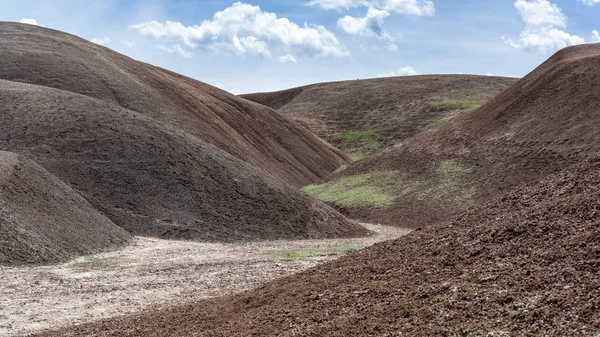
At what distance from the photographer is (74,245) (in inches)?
825

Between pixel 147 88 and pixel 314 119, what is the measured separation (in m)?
39.5

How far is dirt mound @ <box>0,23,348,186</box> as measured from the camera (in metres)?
38.9

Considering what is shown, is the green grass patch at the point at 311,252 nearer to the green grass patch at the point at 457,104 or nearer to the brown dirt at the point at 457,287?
the brown dirt at the point at 457,287

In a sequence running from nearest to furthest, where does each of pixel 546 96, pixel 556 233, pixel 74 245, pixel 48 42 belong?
pixel 556 233, pixel 74 245, pixel 546 96, pixel 48 42

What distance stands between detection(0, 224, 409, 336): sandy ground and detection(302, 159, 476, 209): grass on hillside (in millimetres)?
11512

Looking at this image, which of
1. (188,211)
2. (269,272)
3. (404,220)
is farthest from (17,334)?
(404,220)

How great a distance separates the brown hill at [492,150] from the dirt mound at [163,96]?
19.7 ft

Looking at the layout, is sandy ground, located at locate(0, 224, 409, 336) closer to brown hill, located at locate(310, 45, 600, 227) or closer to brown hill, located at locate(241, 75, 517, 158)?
brown hill, located at locate(310, 45, 600, 227)

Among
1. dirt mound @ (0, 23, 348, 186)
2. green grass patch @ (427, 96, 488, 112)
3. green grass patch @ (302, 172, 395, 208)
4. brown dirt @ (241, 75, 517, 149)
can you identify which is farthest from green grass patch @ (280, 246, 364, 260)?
green grass patch @ (427, 96, 488, 112)

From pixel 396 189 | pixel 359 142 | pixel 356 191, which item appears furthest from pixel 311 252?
pixel 359 142

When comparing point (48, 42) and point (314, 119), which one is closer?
point (48, 42)

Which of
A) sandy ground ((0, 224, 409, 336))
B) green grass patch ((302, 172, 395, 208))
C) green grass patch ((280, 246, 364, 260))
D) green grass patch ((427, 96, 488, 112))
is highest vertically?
green grass patch ((427, 96, 488, 112))

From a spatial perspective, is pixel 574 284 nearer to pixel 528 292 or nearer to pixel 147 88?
pixel 528 292

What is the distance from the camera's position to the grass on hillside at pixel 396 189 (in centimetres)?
3419
